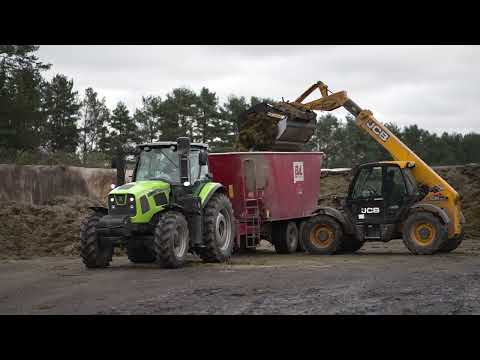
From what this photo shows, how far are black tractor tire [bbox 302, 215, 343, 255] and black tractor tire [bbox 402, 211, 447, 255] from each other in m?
1.66

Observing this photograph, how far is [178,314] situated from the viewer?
8297mm

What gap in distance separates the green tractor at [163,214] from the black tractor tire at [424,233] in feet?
14.1

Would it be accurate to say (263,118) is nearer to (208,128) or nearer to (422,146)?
(208,128)

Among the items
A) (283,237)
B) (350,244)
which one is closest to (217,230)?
(283,237)

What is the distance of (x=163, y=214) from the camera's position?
13.6m

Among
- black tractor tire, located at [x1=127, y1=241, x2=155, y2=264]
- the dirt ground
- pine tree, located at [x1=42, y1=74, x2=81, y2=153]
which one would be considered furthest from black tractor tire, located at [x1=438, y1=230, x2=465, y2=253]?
pine tree, located at [x1=42, y1=74, x2=81, y2=153]

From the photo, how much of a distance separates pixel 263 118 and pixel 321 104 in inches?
68.5

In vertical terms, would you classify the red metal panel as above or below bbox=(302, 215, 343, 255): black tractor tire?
above

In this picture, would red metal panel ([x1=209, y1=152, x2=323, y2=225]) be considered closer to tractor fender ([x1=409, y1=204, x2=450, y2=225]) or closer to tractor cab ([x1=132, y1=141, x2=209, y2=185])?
tractor cab ([x1=132, y1=141, x2=209, y2=185])

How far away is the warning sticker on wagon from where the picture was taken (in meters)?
18.2

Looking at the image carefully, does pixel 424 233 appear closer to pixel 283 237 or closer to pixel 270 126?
pixel 283 237

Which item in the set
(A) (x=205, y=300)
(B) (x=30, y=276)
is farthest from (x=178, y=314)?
(B) (x=30, y=276)

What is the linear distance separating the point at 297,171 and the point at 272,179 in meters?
1.33

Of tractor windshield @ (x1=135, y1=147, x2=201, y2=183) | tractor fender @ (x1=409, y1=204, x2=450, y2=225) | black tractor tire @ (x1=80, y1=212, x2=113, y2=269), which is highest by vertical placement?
tractor windshield @ (x1=135, y1=147, x2=201, y2=183)
